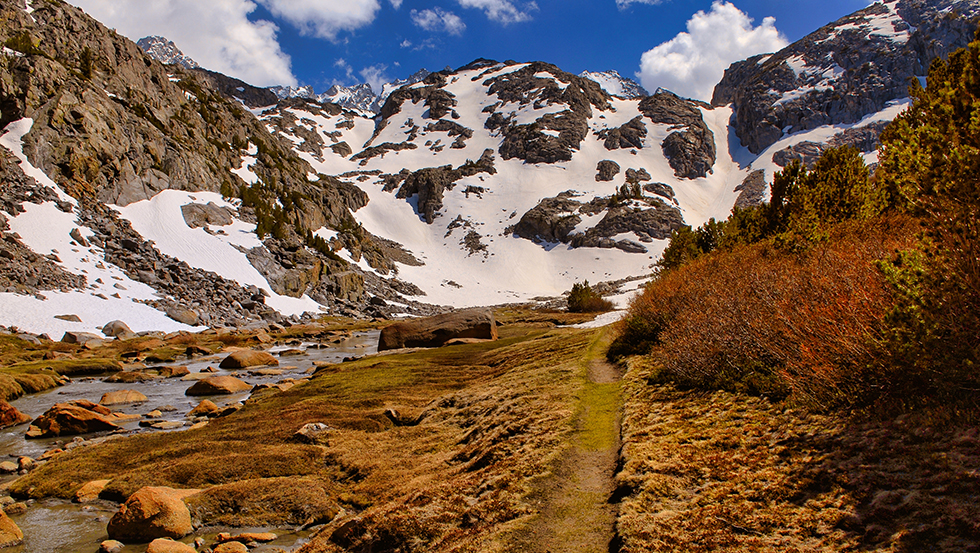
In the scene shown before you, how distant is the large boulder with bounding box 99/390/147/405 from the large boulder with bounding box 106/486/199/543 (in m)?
13.0

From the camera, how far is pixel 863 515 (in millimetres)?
3426

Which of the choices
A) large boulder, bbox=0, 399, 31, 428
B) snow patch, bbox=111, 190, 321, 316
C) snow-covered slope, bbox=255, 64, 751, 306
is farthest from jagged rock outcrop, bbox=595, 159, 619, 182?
large boulder, bbox=0, 399, 31, 428

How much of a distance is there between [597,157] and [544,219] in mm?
53017

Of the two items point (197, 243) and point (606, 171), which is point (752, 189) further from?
point (197, 243)

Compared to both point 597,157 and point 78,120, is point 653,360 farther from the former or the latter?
point 597,157

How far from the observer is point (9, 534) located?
707 cm

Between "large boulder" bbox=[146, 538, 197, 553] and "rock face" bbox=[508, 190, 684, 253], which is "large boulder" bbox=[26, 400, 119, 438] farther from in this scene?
"rock face" bbox=[508, 190, 684, 253]

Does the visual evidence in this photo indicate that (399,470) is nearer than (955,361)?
No

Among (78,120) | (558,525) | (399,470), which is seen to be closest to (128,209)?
(78,120)

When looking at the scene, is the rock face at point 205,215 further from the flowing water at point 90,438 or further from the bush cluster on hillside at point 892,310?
the bush cluster on hillside at point 892,310

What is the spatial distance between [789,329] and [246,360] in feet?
92.8

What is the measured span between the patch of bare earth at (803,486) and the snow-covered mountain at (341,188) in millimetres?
43732

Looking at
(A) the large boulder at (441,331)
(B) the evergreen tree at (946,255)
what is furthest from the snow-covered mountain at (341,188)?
(B) the evergreen tree at (946,255)

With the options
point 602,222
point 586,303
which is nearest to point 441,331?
point 586,303
